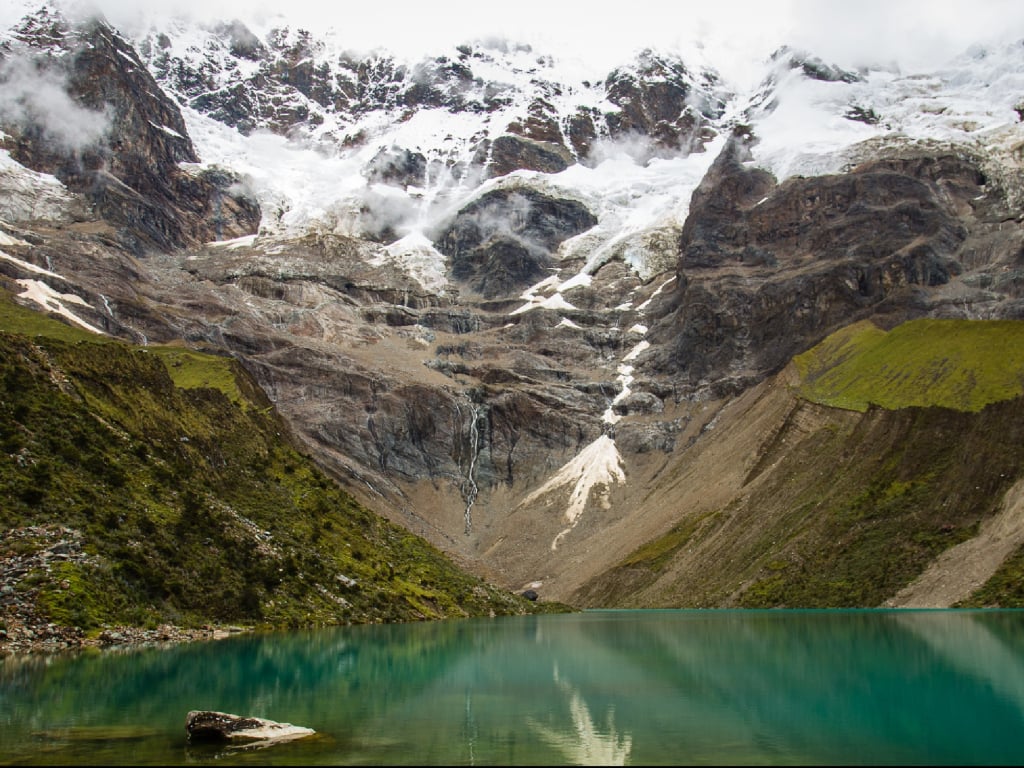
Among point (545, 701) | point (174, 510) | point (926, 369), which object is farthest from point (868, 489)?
point (545, 701)

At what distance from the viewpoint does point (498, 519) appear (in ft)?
635

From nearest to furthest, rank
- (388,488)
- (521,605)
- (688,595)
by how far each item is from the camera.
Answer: (521,605)
(688,595)
(388,488)

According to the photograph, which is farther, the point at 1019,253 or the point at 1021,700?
the point at 1019,253

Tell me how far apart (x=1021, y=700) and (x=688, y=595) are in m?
100

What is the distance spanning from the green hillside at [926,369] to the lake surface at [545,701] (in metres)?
69.6

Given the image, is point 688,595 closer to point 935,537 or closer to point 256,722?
point 935,537

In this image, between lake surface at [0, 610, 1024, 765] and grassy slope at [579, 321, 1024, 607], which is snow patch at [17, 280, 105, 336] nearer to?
grassy slope at [579, 321, 1024, 607]

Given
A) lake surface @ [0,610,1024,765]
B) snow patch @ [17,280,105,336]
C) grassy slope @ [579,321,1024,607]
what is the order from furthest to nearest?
1. snow patch @ [17,280,105,336]
2. grassy slope @ [579,321,1024,607]
3. lake surface @ [0,610,1024,765]

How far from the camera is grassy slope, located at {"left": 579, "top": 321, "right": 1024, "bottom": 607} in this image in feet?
338

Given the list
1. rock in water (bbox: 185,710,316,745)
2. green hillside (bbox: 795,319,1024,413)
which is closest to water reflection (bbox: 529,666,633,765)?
rock in water (bbox: 185,710,316,745)

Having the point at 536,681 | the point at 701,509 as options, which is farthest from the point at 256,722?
the point at 701,509

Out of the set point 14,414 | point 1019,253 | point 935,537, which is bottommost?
point 935,537

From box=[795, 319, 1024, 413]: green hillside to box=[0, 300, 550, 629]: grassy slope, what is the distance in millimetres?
67985

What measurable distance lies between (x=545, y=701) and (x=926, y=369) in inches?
4496
